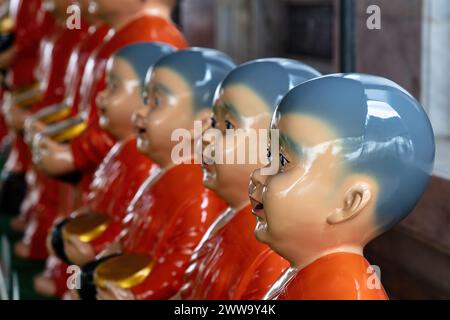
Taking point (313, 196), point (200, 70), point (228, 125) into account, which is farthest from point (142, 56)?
point (313, 196)

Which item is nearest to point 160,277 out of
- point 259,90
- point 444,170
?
point 259,90

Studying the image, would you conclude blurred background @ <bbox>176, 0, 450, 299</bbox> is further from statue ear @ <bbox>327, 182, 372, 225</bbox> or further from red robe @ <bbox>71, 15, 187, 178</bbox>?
statue ear @ <bbox>327, 182, 372, 225</bbox>

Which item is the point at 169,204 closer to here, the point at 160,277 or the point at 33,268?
the point at 160,277

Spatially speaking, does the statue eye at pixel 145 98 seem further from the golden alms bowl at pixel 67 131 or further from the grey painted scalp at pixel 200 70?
the golden alms bowl at pixel 67 131

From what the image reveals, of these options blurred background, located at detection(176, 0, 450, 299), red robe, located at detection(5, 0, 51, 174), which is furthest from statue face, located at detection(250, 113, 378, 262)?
red robe, located at detection(5, 0, 51, 174)

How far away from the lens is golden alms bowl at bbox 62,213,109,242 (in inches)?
77.1

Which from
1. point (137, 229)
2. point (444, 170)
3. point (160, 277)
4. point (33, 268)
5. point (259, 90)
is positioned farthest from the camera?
point (33, 268)

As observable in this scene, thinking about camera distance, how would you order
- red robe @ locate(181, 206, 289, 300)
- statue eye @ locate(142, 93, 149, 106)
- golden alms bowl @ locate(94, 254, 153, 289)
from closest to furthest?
1. red robe @ locate(181, 206, 289, 300)
2. golden alms bowl @ locate(94, 254, 153, 289)
3. statue eye @ locate(142, 93, 149, 106)

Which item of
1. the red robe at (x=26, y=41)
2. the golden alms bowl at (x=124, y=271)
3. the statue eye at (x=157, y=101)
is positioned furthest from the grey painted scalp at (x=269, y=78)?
the red robe at (x=26, y=41)

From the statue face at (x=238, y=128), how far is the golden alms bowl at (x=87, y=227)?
540 mm

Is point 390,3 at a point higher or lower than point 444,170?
higher

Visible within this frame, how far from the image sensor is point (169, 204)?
1772 mm

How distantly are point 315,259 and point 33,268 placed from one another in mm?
1766
